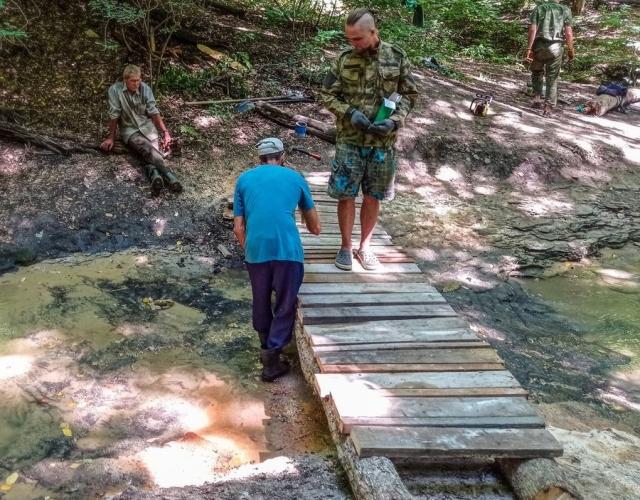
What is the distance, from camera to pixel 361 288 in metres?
4.36

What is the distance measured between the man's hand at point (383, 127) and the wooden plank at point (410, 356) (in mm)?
1544

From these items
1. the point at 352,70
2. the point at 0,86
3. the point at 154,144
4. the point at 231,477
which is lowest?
the point at 231,477

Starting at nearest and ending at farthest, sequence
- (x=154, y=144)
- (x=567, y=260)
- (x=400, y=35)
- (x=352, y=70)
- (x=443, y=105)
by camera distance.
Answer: (x=352, y=70) → (x=567, y=260) → (x=154, y=144) → (x=443, y=105) → (x=400, y=35)

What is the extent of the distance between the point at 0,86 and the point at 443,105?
634 cm

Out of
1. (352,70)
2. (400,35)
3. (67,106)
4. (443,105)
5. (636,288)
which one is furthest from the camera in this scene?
(400,35)

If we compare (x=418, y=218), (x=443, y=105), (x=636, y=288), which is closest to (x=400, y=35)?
(x=443, y=105)

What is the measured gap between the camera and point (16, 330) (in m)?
4.33

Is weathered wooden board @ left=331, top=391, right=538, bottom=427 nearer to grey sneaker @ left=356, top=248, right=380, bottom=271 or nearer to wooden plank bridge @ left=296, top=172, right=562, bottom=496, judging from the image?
wooden plank bridge @ left=296, top=172, right=562, bottom=496

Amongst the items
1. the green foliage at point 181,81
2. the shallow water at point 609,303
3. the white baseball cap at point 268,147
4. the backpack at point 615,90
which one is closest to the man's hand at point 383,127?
the white baseball cap at point 268,147

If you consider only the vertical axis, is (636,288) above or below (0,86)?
below

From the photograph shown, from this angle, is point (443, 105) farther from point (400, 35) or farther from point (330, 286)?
point (330, 286)

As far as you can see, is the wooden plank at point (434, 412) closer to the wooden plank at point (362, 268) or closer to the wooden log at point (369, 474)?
the wooden log at point (369, 474)

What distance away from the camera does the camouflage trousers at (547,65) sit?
29.8 feet

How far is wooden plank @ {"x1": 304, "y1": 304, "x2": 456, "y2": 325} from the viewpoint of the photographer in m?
3.94
